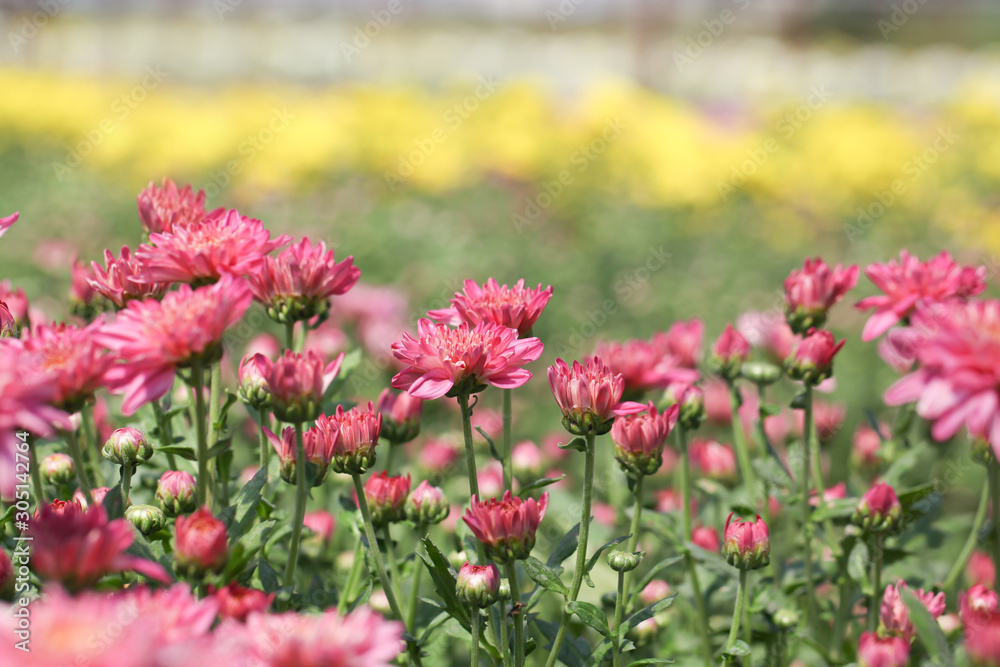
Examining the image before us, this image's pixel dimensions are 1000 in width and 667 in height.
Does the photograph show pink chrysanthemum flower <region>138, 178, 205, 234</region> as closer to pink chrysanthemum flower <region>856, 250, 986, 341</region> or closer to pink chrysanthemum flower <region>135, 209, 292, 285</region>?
pink chrysanthemum flower <region>135, 209, 292, 285</region>

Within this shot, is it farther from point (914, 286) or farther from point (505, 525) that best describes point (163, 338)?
point (914, 286)

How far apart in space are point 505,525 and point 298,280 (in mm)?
397

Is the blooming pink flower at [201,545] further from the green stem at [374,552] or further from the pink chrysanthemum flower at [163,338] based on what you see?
the green stem at [374,552]

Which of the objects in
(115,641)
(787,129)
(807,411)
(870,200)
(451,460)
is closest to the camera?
(115,641)

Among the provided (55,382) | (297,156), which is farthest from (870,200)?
(55,382)

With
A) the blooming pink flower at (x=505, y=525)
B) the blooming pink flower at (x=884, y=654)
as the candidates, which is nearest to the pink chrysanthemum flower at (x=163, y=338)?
the blooming pink flower at (x=505, y=525)

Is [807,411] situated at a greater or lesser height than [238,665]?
lesser

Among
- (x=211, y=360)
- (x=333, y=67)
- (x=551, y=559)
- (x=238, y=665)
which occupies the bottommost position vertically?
(x=333, y=67)

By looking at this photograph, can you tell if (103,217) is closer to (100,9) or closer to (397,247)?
(397,247)

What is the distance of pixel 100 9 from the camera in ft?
65.5

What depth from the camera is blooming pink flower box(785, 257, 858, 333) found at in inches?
55.8

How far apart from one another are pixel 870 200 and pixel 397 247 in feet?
11.6

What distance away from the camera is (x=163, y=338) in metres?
0.88

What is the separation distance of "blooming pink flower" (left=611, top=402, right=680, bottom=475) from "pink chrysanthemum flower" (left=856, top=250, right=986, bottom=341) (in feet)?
0.99
